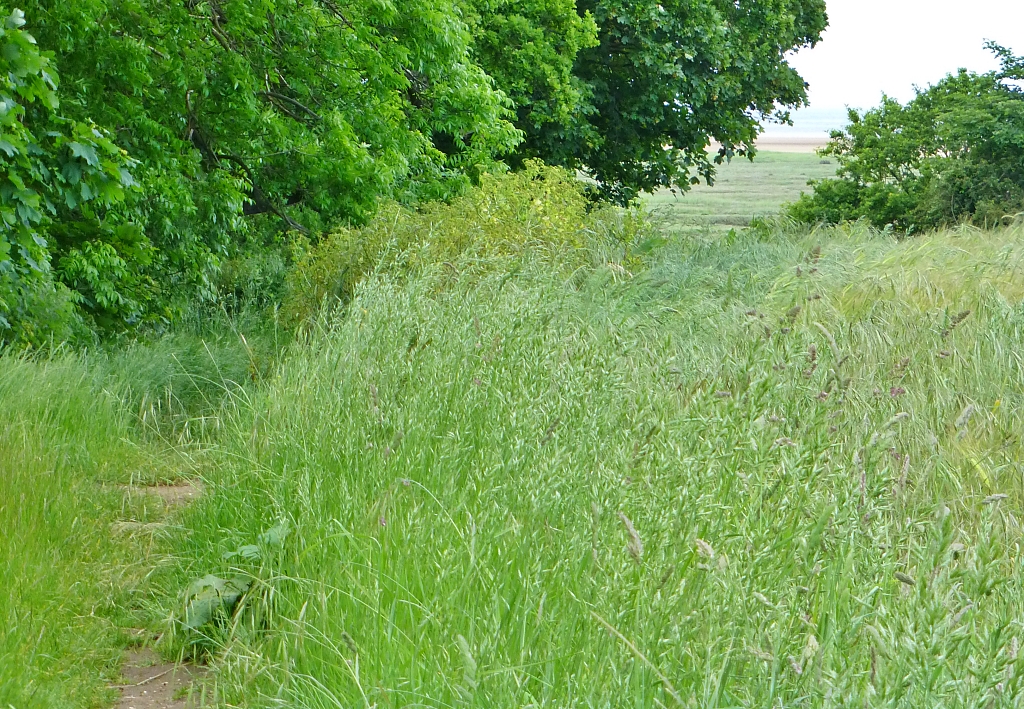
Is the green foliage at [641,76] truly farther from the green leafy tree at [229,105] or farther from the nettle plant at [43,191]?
the nettle plant at [43,191]

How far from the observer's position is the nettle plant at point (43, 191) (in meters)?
5.56

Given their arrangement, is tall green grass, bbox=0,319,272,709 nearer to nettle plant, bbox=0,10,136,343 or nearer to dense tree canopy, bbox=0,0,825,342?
nettle plant, bbox=0,10,136,343

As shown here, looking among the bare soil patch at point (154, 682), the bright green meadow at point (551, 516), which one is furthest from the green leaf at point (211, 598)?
the bare soil patch at point (154, 682)

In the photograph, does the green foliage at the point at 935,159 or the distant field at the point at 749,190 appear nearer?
the green foliage at the point at 935,159

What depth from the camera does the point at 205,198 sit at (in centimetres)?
938

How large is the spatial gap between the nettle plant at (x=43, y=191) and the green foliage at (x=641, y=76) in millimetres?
7332

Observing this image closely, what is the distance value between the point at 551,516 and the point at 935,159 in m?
18.7

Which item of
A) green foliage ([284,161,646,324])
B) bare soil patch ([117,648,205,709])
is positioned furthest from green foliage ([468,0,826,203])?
bare soil patch ([117,648,205,709])

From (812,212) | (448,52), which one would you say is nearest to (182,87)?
(448,52)

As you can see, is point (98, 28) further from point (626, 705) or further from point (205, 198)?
point (626, 705)

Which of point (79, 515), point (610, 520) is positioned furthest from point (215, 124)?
point (610, 520)

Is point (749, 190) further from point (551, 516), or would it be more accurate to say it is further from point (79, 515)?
→ point (551, 516)

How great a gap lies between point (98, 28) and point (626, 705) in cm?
794

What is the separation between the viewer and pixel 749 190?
65.9 m
